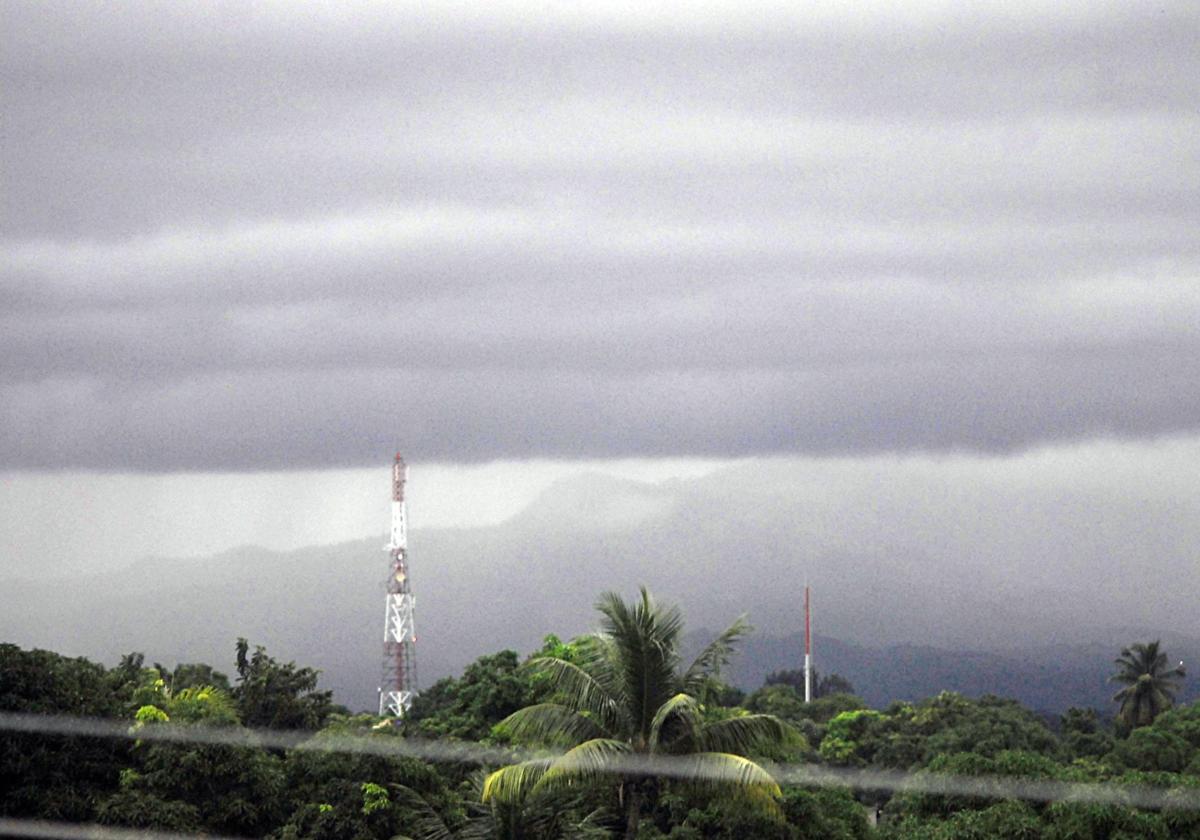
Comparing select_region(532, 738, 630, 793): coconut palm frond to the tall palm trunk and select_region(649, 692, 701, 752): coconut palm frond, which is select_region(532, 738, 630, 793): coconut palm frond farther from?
the tall palm trunk

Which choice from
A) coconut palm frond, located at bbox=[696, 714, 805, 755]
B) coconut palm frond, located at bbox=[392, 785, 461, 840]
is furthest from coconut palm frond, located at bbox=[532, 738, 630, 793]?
coconut palm frond, located at bbox=[392, 785, 461, 840]

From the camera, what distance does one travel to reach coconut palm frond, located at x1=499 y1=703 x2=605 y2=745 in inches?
611

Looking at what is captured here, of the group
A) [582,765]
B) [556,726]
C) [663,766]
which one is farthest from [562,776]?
[663,766]

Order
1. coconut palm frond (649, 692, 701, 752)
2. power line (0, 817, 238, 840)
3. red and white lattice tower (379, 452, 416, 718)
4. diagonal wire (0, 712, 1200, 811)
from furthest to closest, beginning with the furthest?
red and white lattice tower (379, 452, 416, 718), diagonal wire (0, 712, 1200, 811), coconut palm frond (649, 692, 701, 752), power line (0, 817, 238, 840)

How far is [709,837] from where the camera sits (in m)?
19.5

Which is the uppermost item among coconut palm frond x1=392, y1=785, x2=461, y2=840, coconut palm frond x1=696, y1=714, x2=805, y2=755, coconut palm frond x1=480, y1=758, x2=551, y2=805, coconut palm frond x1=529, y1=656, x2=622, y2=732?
coconut palm frond x1=529, y1=656, x2=622, y2=732

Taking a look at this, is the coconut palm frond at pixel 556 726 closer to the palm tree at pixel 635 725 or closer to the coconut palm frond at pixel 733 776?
the palm tree at pixel 635 725

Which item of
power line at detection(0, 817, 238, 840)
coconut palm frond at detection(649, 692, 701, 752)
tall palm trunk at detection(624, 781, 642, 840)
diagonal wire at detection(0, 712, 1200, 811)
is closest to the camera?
power line at detection(0, 817, 238, 840)

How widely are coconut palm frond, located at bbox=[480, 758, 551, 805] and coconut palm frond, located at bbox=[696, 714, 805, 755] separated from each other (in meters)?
1.40

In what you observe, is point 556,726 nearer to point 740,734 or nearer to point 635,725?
point 635,725

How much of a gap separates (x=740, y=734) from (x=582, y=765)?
1.48 m

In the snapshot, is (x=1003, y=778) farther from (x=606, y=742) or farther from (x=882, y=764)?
(x=882, y=764)

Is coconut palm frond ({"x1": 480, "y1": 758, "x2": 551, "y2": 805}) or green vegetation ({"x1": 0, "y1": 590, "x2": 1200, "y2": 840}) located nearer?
coconut palm frond ({"x1": 480, "y1": 758, "x2": 551, "y2": 805})

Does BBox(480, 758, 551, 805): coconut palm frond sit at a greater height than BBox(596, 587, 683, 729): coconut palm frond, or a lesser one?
lesser
